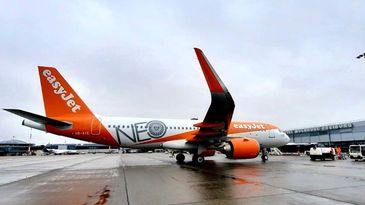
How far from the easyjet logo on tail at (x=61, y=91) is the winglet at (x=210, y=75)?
9777 mm

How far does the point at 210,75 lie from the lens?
14742 millimetres

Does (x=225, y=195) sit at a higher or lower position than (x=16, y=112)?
lower

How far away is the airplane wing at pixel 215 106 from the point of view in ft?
48.4

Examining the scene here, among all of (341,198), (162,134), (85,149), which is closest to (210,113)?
(162,134)

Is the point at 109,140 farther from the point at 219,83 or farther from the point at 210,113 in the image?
the point at 219,83

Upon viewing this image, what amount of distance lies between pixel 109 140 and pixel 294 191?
14.7 m

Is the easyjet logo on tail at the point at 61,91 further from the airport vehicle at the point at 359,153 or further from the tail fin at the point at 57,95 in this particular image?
the airport vehicle at the point at 359,153

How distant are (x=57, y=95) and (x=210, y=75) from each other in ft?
35.5

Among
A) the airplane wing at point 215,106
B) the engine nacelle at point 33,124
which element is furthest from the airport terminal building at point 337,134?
the engine nacelle at point 33,124

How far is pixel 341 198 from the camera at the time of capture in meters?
6.30

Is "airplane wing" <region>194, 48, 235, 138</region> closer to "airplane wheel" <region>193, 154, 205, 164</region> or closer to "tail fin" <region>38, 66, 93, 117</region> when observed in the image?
"airplane wheel" <region>193, 154, 205, 164</region>

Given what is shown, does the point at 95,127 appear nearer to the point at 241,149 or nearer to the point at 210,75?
the point at 210,75

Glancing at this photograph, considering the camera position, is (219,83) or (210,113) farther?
(210,113)

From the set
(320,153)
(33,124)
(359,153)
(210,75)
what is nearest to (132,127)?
(33,124)
